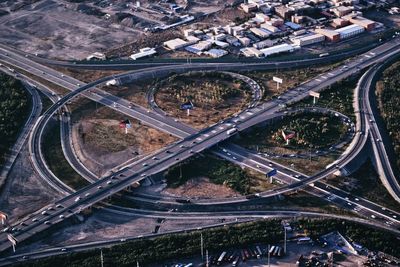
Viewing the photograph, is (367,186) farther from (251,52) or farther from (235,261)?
(251,52)

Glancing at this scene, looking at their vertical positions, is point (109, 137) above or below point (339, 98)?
below

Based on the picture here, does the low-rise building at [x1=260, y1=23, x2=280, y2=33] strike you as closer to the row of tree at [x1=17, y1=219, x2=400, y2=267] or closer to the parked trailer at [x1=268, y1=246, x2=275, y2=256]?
the row of tree at [x1=17, y1=219, x2=400, y2=267]

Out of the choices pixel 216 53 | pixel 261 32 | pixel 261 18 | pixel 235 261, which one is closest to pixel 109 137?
pixel 216 53

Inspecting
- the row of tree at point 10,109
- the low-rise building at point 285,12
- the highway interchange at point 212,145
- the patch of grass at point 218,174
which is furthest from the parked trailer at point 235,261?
the low-rise building at point 285,12

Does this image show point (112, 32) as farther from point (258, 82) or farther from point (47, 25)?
point (258, 82)

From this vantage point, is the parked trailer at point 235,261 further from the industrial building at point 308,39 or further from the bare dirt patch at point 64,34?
the bare dirt patch at point 64,34

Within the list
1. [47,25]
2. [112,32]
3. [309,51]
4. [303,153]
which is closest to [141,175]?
Answer: [303,153]
